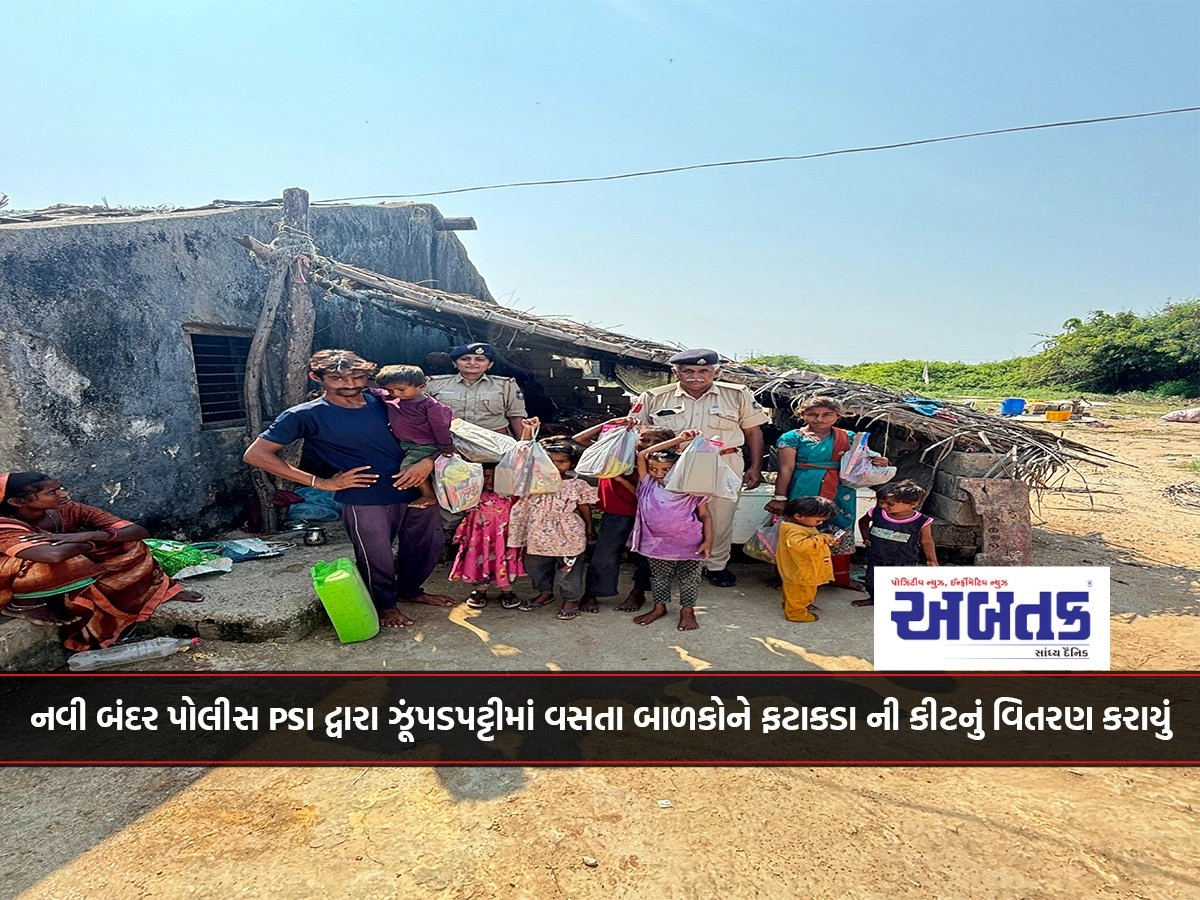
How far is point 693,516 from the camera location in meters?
3.87

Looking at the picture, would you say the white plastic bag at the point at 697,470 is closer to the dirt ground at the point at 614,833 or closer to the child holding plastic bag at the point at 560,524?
the child holding plastic bag at the point at 560,524

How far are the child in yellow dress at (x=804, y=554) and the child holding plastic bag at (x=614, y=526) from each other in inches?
38.0

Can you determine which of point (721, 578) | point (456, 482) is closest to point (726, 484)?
point (721, 578)

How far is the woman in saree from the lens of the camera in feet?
14.2

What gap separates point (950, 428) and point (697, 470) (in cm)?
251

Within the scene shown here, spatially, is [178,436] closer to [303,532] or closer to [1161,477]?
[303,532]

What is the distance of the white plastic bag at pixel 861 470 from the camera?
14.1ft

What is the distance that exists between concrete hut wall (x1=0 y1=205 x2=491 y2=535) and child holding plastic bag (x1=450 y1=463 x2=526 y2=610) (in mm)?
2729

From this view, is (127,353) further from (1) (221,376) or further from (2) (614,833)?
(2) (614,833)

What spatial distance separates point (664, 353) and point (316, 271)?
10.8 feet

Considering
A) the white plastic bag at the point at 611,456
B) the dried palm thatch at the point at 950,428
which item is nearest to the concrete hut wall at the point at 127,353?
the white plastic bag at the point at 611,456

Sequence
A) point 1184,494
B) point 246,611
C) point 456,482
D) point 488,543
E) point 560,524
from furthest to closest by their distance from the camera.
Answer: point 1184,494 < point 488,543 < point 560,524 < point 456,482 < point 246,611

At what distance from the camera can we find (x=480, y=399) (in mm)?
4750

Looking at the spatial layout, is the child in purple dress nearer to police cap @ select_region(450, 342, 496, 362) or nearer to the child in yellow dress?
police cap @ select_region(450, 342, 496, 362)
